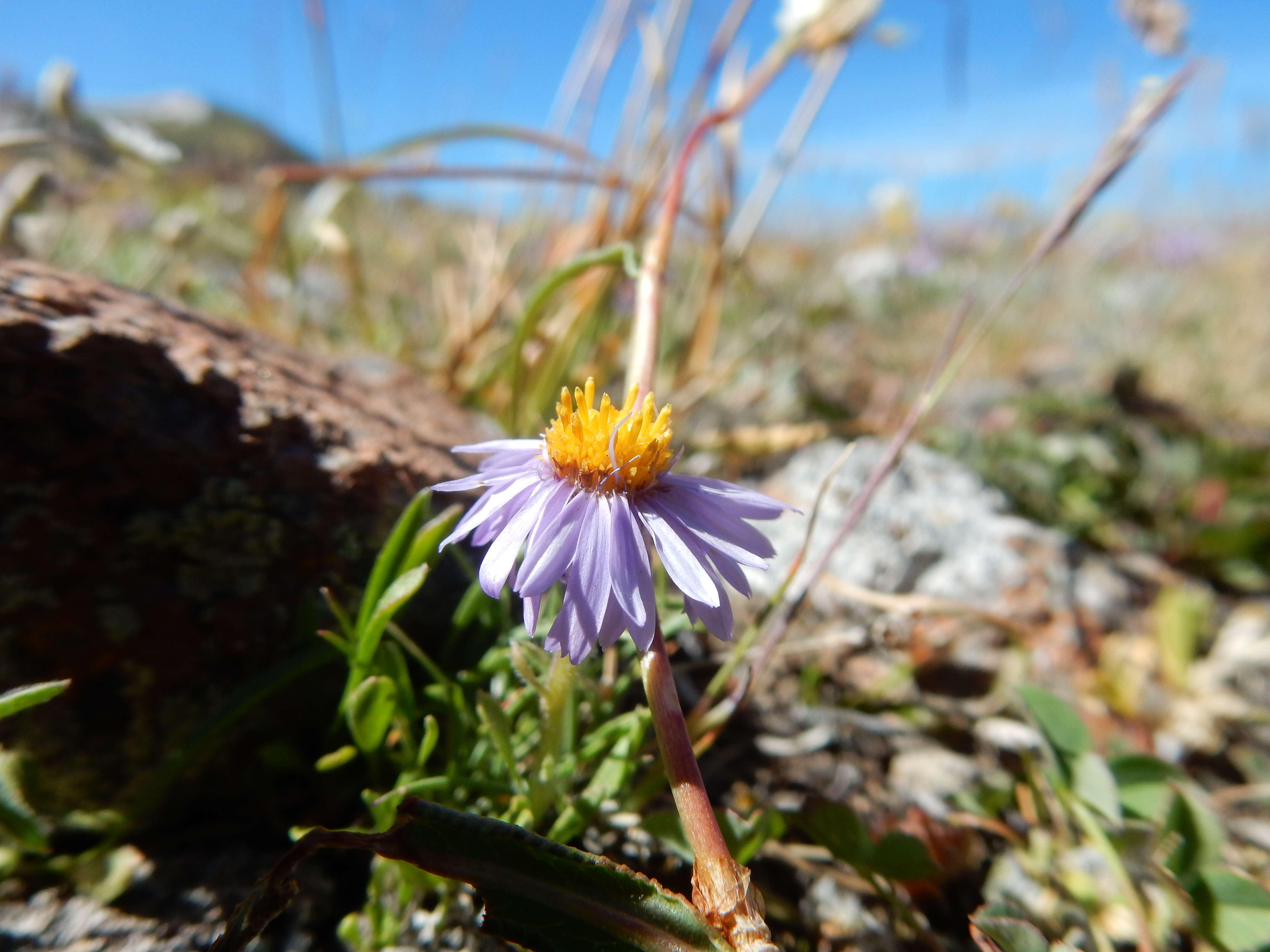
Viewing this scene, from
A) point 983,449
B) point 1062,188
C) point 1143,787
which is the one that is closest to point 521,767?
point 1143,787

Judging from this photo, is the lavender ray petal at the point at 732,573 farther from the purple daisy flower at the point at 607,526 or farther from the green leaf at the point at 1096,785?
the green leaf at the point at 1096,785

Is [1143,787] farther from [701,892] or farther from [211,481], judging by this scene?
[211,481]

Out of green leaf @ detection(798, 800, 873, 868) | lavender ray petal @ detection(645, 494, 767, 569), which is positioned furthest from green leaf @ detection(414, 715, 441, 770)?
green leaf @ detection(798, 800, 873, 868)

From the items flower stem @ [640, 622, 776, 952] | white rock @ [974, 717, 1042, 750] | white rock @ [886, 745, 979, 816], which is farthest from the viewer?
white rock @ [974, 717, 1042, 750]

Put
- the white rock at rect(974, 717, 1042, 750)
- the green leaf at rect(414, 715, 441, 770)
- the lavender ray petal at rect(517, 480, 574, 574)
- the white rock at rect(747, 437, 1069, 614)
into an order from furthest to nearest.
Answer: the white rock at rect(747, 437, 1069, 614) < the white rock at rect(974, 717, 1042, 750) < the green leaf at rect(414, 715, 441, 770) < the lavender ray petal at rect(517, 480, 574, 574)

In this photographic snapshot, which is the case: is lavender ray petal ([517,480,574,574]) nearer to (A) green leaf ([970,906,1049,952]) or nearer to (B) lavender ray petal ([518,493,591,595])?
(B) lavender ray petal ([518,493,591,595])
